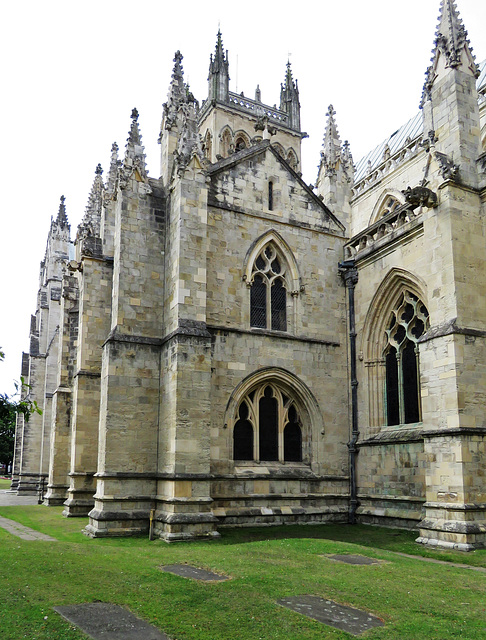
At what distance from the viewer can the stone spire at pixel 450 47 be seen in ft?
55.2

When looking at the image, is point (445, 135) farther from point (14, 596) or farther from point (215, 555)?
point (14, 596)

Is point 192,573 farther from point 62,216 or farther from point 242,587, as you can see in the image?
point 62,216

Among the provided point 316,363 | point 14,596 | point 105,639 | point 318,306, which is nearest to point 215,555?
point 14,596

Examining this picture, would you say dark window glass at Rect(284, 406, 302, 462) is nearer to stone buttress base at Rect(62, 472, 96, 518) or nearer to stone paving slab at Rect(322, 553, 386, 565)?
stone paving slab at Rect(322, 553, 386, 565)

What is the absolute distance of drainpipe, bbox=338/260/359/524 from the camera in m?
19.2

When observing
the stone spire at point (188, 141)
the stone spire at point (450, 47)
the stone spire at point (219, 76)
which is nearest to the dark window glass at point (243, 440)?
the stone spire at point (188, 141)

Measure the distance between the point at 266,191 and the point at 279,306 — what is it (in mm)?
3991

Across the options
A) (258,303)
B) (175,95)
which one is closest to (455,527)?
(258,303)

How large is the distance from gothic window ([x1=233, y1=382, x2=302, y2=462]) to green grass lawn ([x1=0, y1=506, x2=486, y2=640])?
13.6 ft

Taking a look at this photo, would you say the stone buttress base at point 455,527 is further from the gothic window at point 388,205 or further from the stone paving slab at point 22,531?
the gothic window at point 388,205

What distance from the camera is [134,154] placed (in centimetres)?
1984

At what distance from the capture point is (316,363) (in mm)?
20125

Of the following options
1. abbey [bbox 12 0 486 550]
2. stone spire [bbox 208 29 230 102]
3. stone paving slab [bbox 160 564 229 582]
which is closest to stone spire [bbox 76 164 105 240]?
abbey [bbox 12 0 486 550]

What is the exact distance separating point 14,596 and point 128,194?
1303 centimetres
